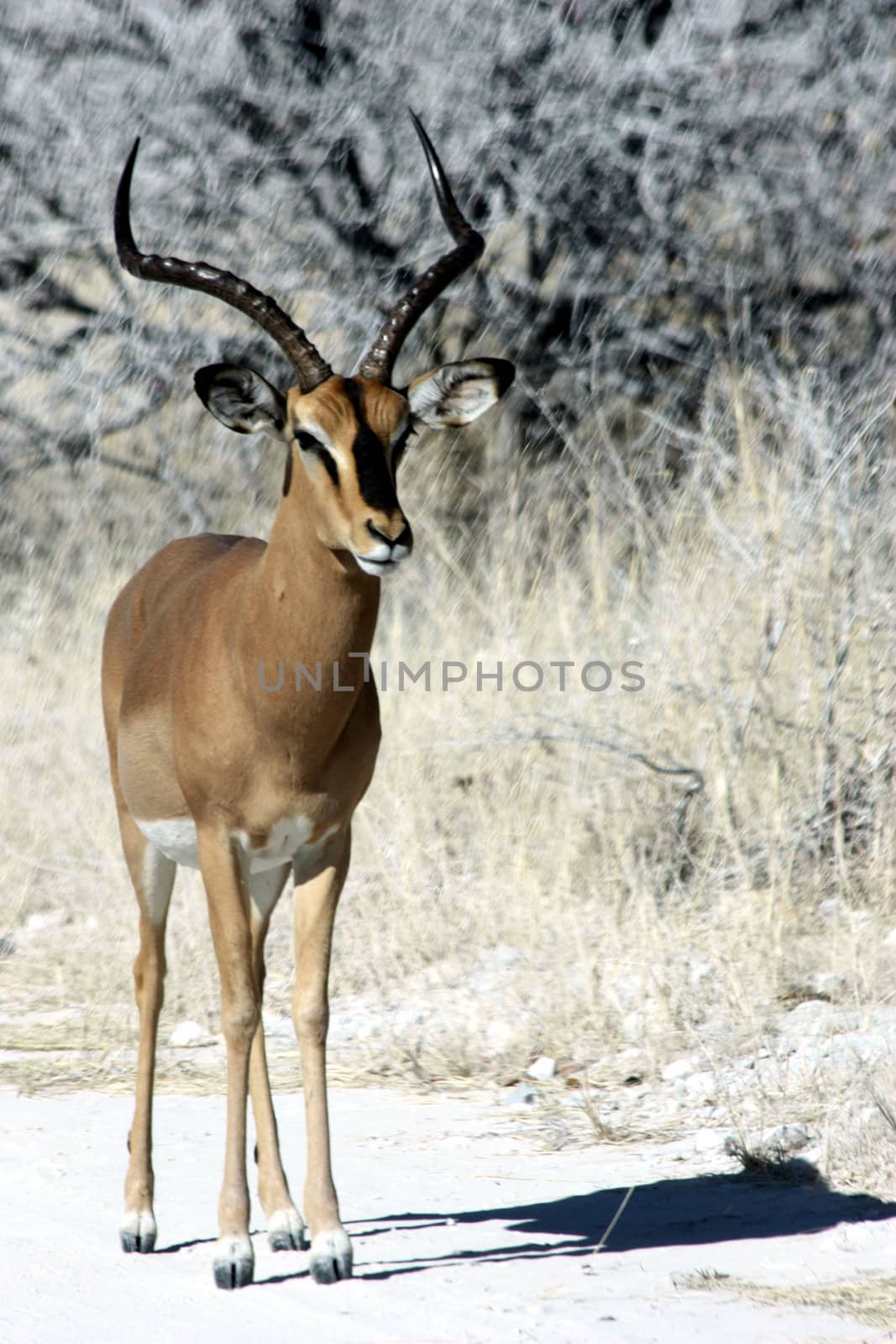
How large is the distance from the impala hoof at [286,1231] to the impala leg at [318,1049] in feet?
0.94

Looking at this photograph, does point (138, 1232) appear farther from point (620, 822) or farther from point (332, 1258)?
point (620, 822)

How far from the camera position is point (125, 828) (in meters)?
5.11

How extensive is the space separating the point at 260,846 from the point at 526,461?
24.4ft

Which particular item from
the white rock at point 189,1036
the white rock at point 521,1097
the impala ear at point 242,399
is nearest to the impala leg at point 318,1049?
the impala ear at point 242,399

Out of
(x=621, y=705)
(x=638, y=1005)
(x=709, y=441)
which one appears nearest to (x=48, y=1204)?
(x=638, y=1005)

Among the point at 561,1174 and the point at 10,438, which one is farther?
the point at 10,438

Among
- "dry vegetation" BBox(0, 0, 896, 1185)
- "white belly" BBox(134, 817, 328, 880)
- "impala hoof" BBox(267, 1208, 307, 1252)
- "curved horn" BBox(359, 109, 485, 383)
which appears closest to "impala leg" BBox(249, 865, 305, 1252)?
"impala hoof" BBox(267, 1208, 307, 1252)

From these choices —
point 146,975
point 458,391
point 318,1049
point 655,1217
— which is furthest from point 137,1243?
point 458,391

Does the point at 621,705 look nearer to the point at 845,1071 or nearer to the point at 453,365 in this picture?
the point at 845,1071

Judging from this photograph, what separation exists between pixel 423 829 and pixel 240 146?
5816 millimetres

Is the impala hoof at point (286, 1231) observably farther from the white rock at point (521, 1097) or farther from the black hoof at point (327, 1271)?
the white rock at point (521, 1097)

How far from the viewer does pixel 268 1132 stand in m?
4.62

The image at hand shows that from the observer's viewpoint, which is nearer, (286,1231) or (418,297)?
(286,1231)

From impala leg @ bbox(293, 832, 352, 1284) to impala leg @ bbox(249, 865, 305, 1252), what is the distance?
22 cm
